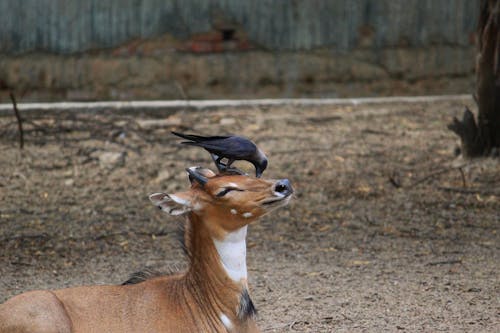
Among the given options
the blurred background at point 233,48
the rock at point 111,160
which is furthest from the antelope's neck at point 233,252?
the blurred background at point 233,48

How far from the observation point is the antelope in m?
5.03

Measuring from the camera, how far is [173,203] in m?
5.04

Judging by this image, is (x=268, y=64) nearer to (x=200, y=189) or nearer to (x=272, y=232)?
(x=272, y=232)

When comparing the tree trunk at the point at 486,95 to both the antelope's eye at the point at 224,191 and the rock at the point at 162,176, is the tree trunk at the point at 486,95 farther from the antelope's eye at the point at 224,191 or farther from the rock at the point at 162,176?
the antelope's eye at the point at 224,191

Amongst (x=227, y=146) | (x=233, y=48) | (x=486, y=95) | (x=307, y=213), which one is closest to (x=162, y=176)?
(x=307, y=213)

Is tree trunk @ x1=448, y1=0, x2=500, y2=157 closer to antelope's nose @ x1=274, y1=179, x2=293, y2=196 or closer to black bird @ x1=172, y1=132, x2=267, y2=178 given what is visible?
black bird @ x1=172, y1=132, x2=267, y2=178

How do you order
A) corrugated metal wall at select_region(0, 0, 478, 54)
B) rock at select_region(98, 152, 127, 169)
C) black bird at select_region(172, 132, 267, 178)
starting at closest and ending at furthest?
black bird at select_region(172, 132, 267, 178) → rock at select_region(98, 152, 127, 169) → corrugated metal wall at select_region(0, 0, 478, 54)

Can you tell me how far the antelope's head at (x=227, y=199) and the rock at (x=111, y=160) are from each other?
15.5 ft

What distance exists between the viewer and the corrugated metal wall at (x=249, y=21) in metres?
11.2

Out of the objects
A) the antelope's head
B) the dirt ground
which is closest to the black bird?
the antelope's head

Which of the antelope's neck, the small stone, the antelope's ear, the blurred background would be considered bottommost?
the small stone

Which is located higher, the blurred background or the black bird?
the black bird

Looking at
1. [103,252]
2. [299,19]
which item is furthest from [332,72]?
[103,252]

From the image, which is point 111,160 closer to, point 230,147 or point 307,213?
point 307,213
